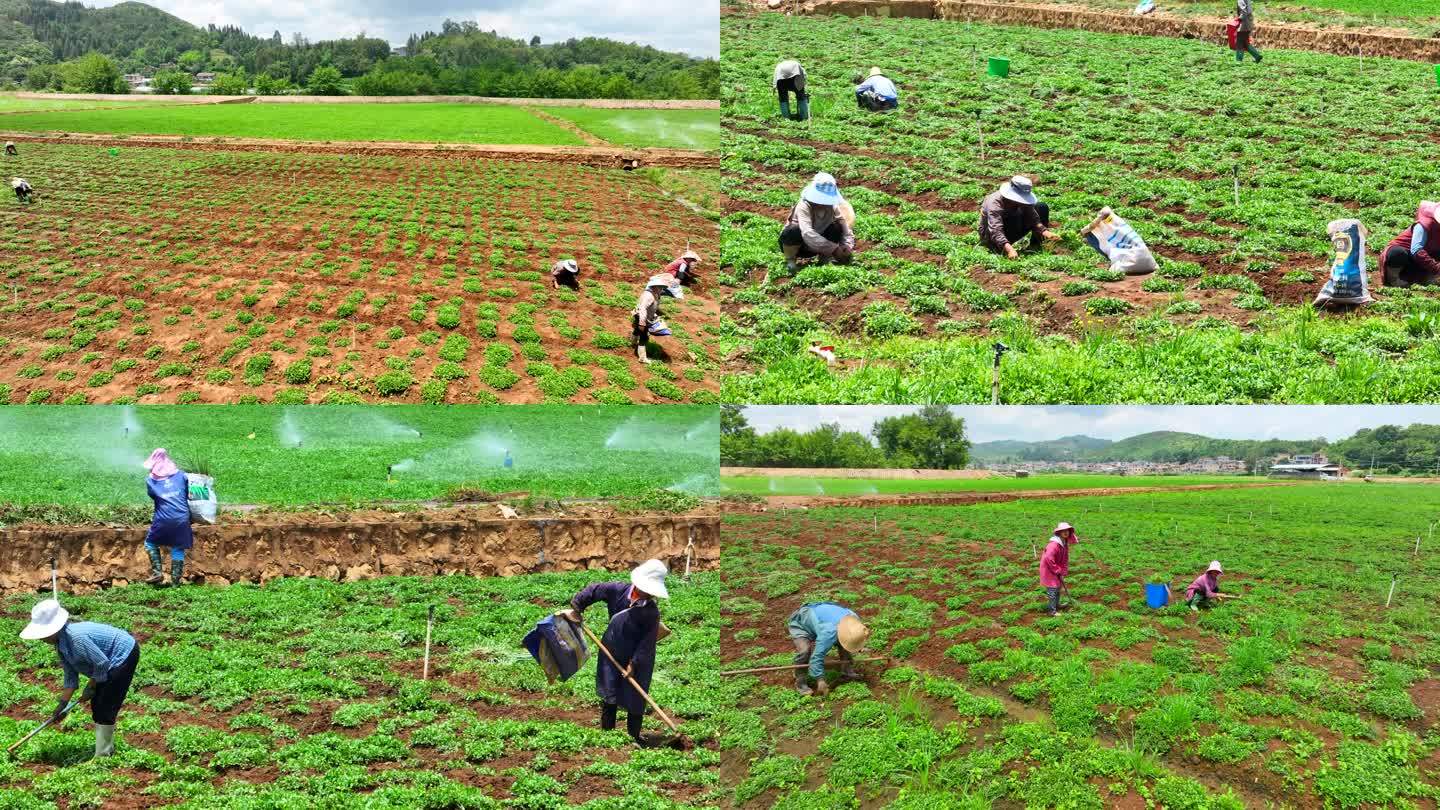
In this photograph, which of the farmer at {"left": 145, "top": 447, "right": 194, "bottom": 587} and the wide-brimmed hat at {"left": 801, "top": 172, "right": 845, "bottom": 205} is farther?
the wide-brimmed hat at {"left": 801, "top": 172, "right": 845, "bottom": 205}

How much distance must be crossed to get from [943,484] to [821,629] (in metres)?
19.7

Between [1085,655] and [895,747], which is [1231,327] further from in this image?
[895,747]

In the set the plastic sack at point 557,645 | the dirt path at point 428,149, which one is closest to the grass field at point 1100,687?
the plastic sack at point 557,645

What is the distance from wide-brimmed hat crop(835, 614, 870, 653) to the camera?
10.8 m

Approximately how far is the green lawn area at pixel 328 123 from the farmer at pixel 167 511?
29875mm

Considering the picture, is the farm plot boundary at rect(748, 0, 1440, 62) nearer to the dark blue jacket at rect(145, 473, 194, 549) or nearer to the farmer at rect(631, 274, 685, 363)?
the farmer at rect(631, 274, 685, 363)

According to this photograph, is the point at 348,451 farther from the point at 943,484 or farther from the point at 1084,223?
the point at 943,484

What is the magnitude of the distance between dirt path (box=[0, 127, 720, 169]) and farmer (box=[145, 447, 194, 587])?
2442cm

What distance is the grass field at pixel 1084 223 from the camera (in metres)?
12.7

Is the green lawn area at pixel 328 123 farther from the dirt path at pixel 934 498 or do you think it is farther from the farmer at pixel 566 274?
the farmer at pixel 566 274

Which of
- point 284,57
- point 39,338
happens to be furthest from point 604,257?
point 284,57

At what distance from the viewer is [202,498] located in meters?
15.2

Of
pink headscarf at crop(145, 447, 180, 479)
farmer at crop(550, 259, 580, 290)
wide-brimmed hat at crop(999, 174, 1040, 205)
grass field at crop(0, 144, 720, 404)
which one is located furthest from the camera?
farmer at crop(550, 259, 580, 290)

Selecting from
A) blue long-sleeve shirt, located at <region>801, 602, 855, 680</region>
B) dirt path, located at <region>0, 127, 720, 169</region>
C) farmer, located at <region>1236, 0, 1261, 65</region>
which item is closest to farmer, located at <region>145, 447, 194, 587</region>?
blue long-sleeve shirt, located at <region>801, 602, 855, 680</region>
